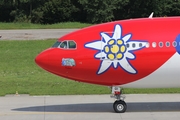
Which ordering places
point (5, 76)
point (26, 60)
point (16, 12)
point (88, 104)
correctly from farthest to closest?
point (16, 12)
point (26, 60)
point (5, 76)
point (88, 104)

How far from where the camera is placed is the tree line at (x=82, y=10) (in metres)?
55.2

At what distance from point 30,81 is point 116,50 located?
303 inches

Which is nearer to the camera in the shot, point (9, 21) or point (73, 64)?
point (73, 64)

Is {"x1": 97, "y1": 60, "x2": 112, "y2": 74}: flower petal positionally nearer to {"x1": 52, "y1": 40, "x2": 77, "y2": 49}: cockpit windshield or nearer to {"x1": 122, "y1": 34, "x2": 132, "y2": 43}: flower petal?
{"x1": 122, "y1": 34, "x2": 132, "y2": 43}: flower petal

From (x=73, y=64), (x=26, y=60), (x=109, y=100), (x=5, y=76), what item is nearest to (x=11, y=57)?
(x=26, y=60)

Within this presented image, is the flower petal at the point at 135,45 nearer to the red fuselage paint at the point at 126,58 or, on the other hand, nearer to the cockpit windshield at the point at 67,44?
the red fuselage paint at the point at 126,58

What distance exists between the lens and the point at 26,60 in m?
29.1

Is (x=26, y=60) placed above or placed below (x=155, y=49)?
below

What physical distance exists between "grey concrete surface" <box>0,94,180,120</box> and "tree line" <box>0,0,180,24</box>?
3511 cm

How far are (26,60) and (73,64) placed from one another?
42.4ft

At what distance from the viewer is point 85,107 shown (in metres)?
18.2

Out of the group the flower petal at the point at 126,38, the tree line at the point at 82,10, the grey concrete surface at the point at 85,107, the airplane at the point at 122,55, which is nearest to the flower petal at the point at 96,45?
the airplane at the point at 122,55

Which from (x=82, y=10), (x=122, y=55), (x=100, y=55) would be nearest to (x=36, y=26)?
(x=82, y=10)

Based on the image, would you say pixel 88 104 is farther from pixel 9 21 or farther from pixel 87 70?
pixel 9 21
